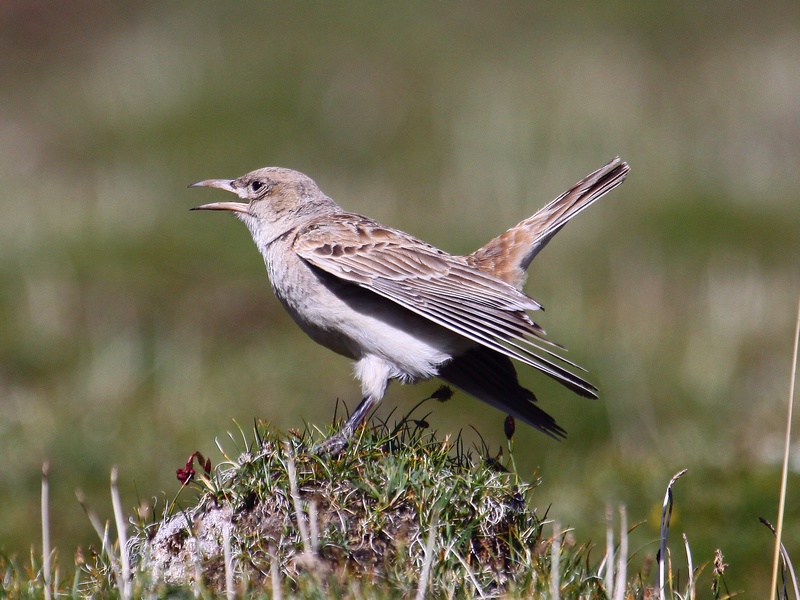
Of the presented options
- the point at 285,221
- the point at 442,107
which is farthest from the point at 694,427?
the point at 442,107

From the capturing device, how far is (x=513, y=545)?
4363mm

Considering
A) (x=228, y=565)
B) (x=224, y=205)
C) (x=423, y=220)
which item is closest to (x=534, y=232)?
(x=224, y=205)

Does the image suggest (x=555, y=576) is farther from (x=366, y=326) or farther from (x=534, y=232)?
(x=534, y=232)

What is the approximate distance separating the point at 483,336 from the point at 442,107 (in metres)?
13.6

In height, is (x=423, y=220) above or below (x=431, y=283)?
above

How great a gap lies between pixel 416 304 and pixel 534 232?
42.6 inches

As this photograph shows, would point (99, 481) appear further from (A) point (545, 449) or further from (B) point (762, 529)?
(B) point (762, 529)

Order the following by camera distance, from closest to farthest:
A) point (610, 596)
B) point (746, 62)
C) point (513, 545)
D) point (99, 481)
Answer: point (610, 596) → point (513, 545) → point (99, 481) → point (746, 62)

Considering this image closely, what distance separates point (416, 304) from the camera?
5453 millimetres

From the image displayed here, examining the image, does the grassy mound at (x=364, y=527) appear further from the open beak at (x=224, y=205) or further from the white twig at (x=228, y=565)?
the open beak at (x=224, y=205)

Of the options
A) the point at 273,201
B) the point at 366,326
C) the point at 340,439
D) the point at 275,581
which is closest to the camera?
the point at 275,581

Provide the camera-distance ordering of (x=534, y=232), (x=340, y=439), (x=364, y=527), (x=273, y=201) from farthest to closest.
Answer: (x=273, y=201) → (x=534, y=232) → (x=340, y=439) → (x=364, y=527)

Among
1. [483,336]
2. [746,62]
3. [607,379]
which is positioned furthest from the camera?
[746,62]

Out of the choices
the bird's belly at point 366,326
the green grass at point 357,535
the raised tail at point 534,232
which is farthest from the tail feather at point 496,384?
the green grass at point 357,535
